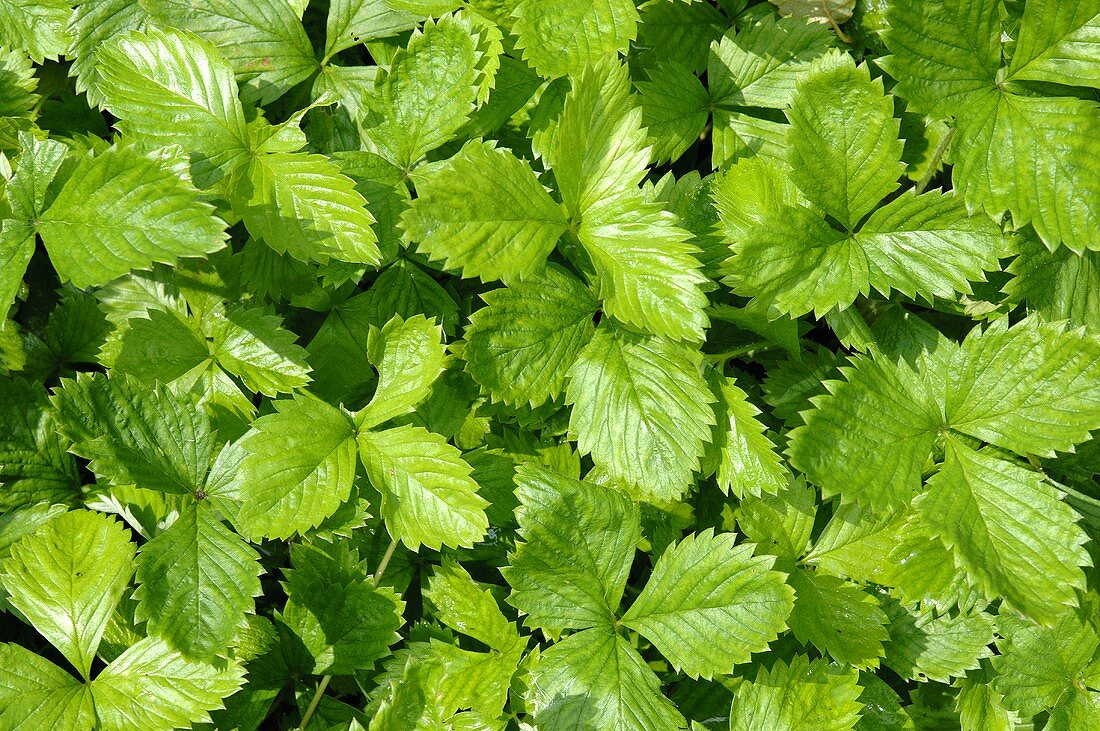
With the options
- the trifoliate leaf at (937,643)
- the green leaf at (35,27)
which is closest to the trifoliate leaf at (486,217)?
the green leaf at (35,27)

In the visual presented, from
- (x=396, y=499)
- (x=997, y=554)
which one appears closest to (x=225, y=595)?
(x=396, y=499)

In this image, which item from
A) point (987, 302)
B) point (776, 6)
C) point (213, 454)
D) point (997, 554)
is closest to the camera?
point (997, 554)

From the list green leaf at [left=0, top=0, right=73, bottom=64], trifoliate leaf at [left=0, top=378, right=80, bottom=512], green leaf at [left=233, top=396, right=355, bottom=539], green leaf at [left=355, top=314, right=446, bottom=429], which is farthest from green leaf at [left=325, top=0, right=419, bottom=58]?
trifoliate leaf at [left=0, top=378, right=80, bottom=512]

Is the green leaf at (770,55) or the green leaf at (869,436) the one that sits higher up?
the green leaf at (770,55)

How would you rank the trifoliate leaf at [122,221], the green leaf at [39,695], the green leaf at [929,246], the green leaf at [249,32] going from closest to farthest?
the trifoliate leaf at [122,221] < the green leaf at [39,695] < the green leaf at [929,246] < the green leaf at [249,32]

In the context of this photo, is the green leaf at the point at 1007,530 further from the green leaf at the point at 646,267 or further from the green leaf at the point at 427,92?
the green leaf at the point at 427,92

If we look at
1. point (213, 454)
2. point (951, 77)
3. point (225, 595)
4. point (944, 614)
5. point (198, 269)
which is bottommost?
point (944, 614)

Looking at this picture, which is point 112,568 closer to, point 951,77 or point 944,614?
point 944,614

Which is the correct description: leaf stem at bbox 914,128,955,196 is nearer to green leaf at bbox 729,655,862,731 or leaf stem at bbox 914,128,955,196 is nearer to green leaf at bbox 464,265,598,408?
green leaf at bbox 464,265,598,408
